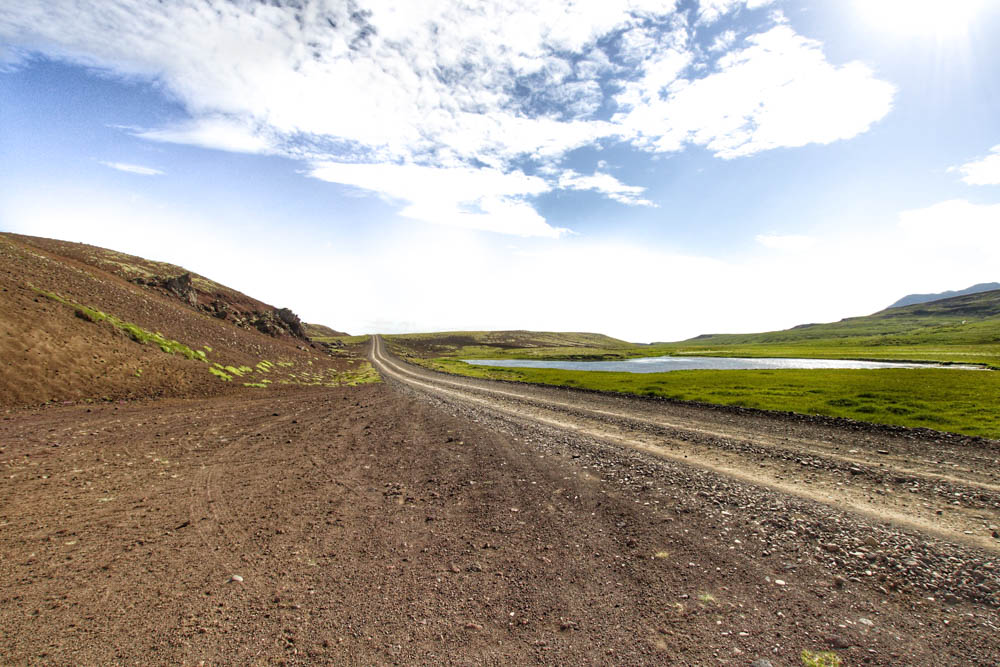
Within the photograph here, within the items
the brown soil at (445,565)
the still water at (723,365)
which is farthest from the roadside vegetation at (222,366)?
the still water at (723,365)

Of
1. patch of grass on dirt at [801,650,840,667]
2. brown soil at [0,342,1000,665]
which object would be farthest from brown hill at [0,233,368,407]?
patch of grass on dirt at [801,650,840,667]

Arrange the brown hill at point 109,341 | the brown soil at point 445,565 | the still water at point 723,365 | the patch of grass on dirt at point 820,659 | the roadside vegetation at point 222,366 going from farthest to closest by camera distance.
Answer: the still water at point 723,365 < the roadside vegetation at point 222,366 < the brown hill at point 109,341 < the brown soil at point 445,565 < the patch of grass on dirt at point 820,659

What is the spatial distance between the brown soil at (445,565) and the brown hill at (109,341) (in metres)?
8.24

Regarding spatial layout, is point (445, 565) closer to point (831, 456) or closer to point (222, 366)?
point (831, 456)

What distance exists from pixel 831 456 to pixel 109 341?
132 ft

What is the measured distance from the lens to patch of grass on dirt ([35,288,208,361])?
965 inches

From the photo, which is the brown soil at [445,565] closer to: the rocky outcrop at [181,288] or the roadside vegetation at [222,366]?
the roadside vegetation at [222,366]

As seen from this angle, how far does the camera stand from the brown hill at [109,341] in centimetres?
1948

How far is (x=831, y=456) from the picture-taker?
15547mm

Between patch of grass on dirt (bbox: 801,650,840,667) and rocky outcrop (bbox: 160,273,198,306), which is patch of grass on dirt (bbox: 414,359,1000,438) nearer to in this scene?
patch of grass on dirt (bbox: 801,650,840,667)

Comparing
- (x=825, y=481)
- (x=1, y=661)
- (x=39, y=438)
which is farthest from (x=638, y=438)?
(x=39, y=438)

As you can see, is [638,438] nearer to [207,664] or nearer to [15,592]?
[207,664]

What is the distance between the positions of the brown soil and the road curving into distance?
0.86m

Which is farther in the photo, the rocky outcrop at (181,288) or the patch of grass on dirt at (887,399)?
the rocky outcrop at (181,288)
